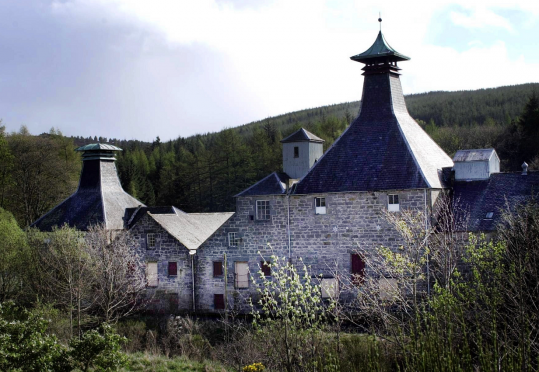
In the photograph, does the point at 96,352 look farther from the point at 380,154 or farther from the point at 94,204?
the point at 94,204

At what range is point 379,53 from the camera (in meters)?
30.9

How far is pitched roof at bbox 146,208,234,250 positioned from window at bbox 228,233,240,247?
1.62 metres

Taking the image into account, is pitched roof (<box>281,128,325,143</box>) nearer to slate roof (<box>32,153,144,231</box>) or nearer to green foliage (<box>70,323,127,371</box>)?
slate roof (<box>32,153,144,231</box>)

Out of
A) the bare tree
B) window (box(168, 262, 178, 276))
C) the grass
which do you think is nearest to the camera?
the grass

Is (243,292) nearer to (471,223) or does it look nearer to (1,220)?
(471,223)

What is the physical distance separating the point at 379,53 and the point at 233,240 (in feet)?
37.4

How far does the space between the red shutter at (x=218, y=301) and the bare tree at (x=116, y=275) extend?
140 inches

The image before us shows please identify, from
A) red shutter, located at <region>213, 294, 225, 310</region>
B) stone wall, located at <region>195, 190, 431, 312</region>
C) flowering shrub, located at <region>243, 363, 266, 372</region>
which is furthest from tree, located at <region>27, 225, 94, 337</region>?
flowering shrub, located at <region>243, 363, 266, 372</region>

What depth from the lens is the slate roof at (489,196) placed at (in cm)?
2600

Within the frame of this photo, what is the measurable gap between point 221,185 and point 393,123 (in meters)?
39.1

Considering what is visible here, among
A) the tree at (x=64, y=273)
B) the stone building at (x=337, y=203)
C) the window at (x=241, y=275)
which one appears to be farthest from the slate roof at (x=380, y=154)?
the tree at (x=64, y=273)

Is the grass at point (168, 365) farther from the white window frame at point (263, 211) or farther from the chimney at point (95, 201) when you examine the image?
the chimney at point (95, 201)

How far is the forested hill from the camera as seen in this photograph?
171 ft

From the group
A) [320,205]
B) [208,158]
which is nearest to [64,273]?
[320,205]
